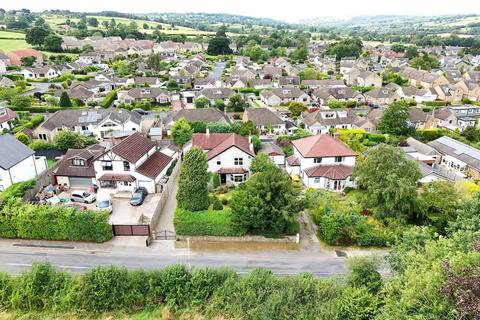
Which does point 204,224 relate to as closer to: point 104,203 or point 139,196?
point 139,196

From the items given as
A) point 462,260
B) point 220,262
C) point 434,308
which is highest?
point 462,260

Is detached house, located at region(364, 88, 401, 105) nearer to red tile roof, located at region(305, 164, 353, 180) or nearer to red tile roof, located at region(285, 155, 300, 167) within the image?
red tile roof, located at region(285, 155, 300, 167)

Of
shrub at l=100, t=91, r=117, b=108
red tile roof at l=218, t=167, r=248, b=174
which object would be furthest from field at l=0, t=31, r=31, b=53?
red tile roof at l=218, t=167, r=248, b=174

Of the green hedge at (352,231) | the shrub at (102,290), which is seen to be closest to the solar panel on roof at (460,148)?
the green hedge at (352,231)

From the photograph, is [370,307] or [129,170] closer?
[370,307]

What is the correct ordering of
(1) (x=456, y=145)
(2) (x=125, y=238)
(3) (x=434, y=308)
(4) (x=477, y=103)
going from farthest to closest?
(4) (x=477, y=103), (1) (x=456, y=145), (2) (x=125, y=238), (3) (x=434, y=308)

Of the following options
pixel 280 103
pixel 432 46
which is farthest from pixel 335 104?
pixel 432 46

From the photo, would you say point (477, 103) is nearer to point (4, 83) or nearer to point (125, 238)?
point (125, 238)
